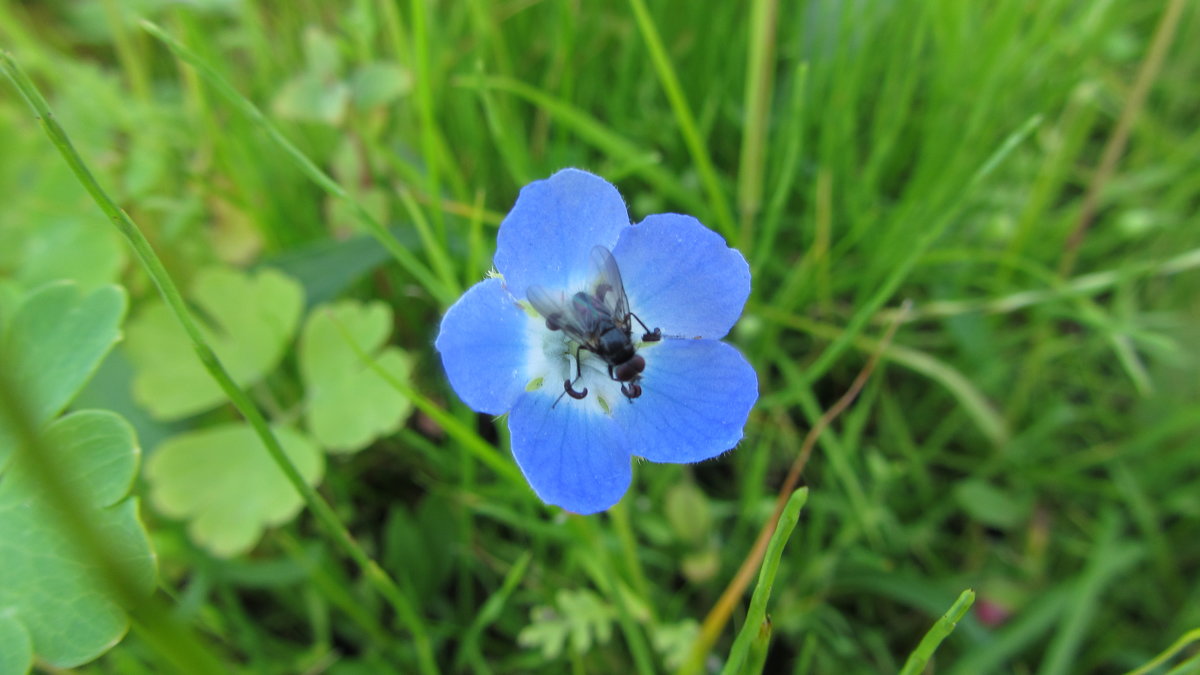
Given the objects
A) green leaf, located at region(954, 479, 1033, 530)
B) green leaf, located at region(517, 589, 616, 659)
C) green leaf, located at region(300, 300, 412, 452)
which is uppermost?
green leaf, located at region(300, 300, 412, 452)

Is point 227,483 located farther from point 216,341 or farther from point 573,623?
point 573,623

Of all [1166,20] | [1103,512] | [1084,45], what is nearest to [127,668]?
[1103,512]

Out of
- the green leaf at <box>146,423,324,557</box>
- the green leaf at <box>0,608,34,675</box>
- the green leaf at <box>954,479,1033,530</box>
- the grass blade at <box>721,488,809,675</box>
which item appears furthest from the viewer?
the green leaf at <box>954,479,1033,530</box>

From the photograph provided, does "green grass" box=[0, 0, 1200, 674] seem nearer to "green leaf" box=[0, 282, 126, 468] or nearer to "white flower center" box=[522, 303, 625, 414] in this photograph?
"white flower center" box=[522, 303, 625, 414]

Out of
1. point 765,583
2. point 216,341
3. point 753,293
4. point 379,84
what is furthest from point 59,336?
point 753,293

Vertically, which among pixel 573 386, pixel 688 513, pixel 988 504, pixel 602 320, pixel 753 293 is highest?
pixel 602 320

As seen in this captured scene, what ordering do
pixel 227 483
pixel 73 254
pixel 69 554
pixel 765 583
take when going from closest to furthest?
pixel 765 583
pixel 69 554
pixel 227 483
pixel 73 254

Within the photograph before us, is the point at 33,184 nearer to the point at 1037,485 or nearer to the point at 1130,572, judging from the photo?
the point at 1037,485

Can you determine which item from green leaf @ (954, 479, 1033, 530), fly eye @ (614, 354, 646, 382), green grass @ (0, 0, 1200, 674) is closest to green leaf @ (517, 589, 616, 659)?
green grass @ (0, 0, 1200, 674)
